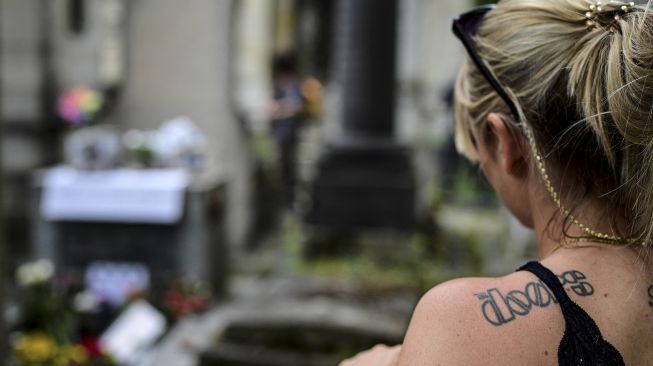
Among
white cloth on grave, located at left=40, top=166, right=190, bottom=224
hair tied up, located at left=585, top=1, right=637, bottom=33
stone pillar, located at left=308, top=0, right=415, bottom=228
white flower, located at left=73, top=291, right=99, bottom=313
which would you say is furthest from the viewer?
stone pillar, located at left=308, top=0, right=415, bottom=228

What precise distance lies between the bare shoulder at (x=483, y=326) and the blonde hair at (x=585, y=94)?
0.22 metres

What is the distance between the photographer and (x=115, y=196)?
16.6 ft

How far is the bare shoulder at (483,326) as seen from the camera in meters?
1.16

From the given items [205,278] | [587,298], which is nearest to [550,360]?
[587,298]

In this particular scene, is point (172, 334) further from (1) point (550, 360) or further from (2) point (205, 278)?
(1) point (550, 360)

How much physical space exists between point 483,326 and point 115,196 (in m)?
4.23

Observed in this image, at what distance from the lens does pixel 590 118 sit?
47.5 inches

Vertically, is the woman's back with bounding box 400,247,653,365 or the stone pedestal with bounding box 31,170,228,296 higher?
the woman's back with bounding box 400,247,653,365

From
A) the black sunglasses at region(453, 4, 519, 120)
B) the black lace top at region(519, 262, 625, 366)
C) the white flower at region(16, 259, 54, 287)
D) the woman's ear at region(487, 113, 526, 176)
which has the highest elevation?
the black sunglasses at region(453, 4, 519, 120)

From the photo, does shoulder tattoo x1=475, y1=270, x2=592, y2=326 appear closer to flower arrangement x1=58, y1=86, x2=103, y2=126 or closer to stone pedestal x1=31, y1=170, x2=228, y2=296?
stone pedestal x1=31, y1=170, x2=228, y2=296

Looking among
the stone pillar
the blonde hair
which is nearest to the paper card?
the stone pillar

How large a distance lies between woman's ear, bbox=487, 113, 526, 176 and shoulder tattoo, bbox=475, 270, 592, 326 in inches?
9.5

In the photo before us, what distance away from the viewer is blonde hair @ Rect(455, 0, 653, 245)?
120cm

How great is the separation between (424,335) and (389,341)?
6.28 feet
